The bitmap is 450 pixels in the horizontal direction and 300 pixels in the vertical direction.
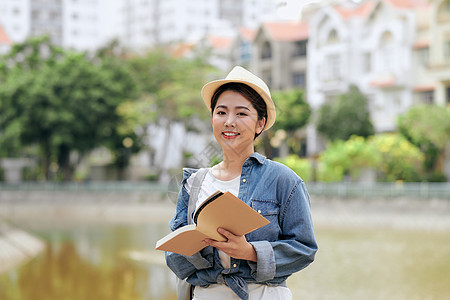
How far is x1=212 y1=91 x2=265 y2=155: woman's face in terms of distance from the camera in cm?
176

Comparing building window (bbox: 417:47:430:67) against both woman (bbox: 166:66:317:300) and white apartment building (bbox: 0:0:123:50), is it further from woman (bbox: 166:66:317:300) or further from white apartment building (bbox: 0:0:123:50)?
white apartment building (bbox: 0:0:123:50)

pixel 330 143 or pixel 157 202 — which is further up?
pixel 330 143

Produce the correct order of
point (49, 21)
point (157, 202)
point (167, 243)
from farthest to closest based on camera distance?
point (49, 21) → point (157, 202) → point (167, 243)

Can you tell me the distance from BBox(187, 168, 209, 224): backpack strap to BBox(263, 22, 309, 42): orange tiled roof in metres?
25.1

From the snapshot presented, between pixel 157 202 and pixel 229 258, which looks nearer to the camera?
pixel 229 258

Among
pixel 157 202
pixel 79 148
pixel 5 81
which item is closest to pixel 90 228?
pixel 157 202

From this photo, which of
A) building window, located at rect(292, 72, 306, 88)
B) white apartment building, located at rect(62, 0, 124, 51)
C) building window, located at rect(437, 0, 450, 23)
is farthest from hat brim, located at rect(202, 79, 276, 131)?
white apartment building, located at rect(62, 0, 124, 51)

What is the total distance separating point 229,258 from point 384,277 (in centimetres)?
816

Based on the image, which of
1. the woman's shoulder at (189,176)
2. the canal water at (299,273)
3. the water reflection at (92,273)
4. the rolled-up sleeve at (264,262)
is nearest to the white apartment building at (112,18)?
the canal water at (299,273)

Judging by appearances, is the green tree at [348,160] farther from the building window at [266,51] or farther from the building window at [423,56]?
the building window at [266,51]

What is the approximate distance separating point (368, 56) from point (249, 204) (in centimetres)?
2377

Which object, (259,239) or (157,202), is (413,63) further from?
(259,239)

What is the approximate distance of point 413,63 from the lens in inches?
922

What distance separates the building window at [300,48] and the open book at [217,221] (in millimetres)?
26017
